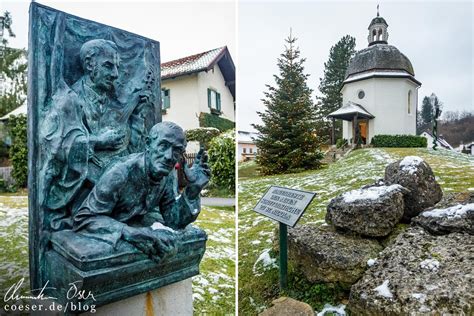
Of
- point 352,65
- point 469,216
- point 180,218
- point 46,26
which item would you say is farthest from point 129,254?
point 352,65

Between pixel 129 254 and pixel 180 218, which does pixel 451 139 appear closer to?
pixel 180 218

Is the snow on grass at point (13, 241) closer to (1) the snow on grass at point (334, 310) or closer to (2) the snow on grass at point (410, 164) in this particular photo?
(1) the snow on grass at point (334, 310)

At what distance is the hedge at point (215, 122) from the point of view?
6.95m

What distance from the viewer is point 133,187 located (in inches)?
56.8

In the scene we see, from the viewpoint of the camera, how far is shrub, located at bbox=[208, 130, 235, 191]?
6203 millimetres

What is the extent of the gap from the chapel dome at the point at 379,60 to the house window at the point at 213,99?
15.5 feet

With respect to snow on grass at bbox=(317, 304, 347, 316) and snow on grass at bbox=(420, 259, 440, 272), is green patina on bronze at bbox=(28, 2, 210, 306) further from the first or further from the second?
snow on grass at bbox=(420, 259, 440, 272)

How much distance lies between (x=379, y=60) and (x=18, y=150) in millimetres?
10719

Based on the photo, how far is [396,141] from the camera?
822 cm

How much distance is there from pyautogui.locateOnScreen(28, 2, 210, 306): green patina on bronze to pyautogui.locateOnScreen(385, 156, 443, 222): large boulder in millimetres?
1576

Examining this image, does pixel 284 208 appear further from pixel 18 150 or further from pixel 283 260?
pixel 18 150

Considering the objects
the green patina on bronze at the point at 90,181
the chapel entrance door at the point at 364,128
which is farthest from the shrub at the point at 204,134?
the green patina on bronze at the point at 90,181
